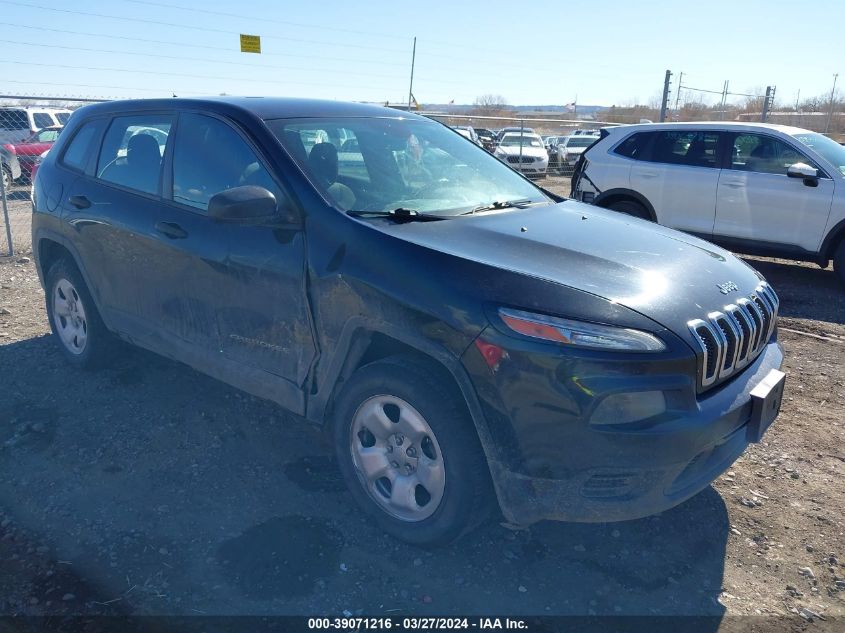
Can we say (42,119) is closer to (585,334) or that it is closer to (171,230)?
(171,230)

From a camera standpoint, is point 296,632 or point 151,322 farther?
point 151,322

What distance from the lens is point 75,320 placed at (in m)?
4.81

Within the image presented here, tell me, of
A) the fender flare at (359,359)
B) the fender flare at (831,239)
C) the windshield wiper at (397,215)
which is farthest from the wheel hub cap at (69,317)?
the fender flare at (831,239)

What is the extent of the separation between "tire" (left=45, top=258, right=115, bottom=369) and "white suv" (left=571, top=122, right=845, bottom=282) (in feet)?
21.4

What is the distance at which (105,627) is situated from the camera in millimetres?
2561

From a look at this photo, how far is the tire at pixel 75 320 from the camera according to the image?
182 inches

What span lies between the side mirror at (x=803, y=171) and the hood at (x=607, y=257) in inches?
187

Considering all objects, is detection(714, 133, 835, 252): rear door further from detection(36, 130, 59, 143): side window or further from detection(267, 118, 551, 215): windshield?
detection(36, 130, 59, 143): side window

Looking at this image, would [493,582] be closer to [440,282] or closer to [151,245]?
[440,282]

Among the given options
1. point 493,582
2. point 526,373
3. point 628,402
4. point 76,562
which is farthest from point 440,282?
point 76,562

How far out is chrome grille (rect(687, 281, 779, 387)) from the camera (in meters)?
2.66

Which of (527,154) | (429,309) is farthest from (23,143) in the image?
(429,309)


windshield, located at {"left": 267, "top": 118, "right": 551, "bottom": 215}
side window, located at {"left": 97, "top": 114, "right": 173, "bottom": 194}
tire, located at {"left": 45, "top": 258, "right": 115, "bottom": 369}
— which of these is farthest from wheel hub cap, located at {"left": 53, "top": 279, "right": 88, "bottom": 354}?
windshield, located at {"left": 267, "top": 118, "right": 551, "bottom": 215}

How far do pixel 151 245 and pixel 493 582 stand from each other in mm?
2550
